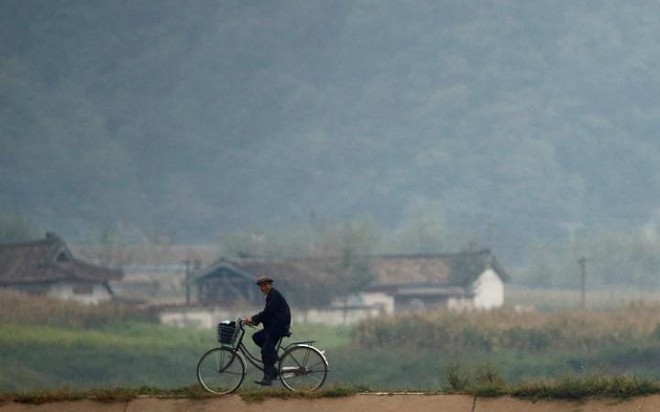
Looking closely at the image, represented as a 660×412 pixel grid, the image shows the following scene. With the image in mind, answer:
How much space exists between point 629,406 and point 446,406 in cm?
217

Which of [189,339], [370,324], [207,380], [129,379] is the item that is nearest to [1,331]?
[189,339]

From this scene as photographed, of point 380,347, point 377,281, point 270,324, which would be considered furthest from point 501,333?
point 270,324

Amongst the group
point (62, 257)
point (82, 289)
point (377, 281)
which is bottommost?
point (82, 289)

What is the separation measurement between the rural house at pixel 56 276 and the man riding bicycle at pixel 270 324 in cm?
13427

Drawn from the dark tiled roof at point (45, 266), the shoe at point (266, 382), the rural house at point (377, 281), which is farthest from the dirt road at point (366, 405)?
the dark tiled roof at point (45, 266)

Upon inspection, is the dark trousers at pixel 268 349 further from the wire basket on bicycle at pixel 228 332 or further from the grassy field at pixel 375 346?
the grassy field at pixel 375 346

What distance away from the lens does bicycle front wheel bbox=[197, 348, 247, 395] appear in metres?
23.2

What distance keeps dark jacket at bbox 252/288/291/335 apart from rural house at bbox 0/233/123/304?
134396 millimetres

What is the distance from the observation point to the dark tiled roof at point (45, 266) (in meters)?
162

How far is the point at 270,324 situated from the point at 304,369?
2.66 ft

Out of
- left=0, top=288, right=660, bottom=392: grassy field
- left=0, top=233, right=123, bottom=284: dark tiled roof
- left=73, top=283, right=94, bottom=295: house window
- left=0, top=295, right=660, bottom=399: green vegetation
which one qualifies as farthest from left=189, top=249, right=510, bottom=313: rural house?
left=0, top=288, right=660, bottom=392: grassy field

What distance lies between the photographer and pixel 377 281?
181750 mm

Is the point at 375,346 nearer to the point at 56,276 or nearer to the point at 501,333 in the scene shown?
the point at 501,333

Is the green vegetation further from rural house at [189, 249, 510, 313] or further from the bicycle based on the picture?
the bicycle
